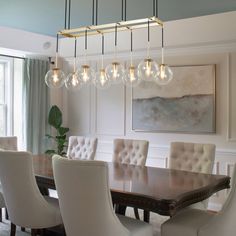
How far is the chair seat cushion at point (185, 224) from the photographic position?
2.86 metres

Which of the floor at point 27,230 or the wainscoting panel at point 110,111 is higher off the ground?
the wainscoting panel at point 110,111

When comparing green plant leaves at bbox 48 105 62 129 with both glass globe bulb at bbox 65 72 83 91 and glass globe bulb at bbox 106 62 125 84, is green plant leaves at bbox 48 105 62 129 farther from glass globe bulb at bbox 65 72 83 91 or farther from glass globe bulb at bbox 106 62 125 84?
glass globe bulb at bbox 106 62 125 84

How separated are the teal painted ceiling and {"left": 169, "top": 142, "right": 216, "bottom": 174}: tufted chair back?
2220 millimetres

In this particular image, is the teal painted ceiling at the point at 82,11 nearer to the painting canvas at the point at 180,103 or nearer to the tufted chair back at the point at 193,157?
the painting canvas at the point at 180,103

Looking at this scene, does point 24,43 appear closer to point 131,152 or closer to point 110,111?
point 110,111

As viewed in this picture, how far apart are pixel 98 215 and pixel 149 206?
0.39 m

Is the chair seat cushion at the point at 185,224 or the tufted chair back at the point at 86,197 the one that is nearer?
the tufted chair back at the point at 86,197

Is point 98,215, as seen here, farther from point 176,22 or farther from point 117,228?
point 176,22

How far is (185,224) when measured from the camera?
294cm

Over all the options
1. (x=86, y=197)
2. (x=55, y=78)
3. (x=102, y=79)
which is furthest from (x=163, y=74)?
(x=86, y=197)

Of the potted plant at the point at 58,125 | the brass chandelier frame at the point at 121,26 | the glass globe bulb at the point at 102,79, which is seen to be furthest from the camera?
the potted plant at the point at 58,125

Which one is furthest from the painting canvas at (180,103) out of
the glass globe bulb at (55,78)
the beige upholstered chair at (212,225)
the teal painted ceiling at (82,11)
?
the beige upholstered chair at (212,225)

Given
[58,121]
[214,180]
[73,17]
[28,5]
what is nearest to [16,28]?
[28,5]

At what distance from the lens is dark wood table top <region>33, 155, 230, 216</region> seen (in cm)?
264
